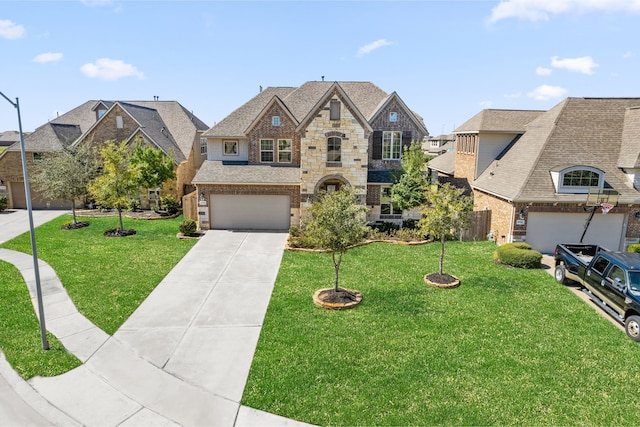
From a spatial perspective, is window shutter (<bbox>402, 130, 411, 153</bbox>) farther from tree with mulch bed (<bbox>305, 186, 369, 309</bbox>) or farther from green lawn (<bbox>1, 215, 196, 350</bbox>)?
green lawn (<bbox>1, 215, 196, 350</bbox>)

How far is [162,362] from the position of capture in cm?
1069

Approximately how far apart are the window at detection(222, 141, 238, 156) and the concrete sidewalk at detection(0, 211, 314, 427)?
12.4 m

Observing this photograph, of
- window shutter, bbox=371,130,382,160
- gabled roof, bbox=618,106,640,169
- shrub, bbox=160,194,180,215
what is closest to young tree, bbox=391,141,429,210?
window shutter, bbox=371,130,382,160

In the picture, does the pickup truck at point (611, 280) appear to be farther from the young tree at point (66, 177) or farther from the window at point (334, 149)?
the young tree at point (66, 177)

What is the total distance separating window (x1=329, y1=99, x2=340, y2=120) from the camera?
76.8 ft

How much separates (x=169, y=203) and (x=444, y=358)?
2424 centimetres

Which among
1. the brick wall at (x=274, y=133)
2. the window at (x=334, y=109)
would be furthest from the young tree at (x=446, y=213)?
the brick wall at (x=274, y=133)

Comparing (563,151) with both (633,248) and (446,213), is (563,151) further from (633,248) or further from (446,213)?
(446,213)

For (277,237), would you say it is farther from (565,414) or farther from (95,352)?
(565,414)

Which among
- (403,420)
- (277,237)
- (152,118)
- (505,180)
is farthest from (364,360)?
(152,118)

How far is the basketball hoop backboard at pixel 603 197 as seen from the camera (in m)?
19.7

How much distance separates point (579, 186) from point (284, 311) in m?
16.9

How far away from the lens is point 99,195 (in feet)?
74.9

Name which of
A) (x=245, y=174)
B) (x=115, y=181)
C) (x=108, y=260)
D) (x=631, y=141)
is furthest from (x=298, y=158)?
(x=631, y=141)
